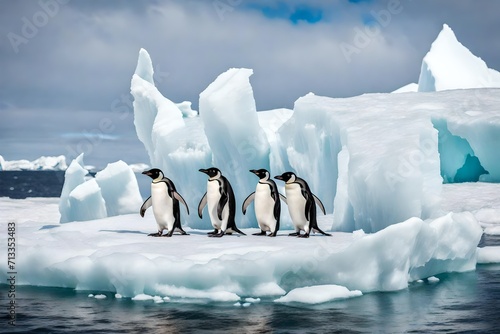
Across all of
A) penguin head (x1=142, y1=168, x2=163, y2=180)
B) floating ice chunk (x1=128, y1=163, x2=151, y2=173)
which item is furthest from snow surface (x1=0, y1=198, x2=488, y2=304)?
floating ice chunk (x1=128, y1=163, x2=151, y2=173)

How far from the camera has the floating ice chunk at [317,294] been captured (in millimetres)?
8500

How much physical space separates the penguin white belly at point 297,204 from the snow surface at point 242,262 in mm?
1209

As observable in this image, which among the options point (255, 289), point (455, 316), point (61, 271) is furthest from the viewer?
point (61, 271)

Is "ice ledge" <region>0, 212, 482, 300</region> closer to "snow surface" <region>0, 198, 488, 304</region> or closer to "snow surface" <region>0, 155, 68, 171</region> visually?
"snow surface" <region>0, 198, 488, 304</region>

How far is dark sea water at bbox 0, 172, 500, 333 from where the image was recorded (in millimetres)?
7137

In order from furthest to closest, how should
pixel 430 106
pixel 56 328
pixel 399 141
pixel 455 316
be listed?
pixel 430 106 < pixel 399 141 < pixel 455 316 < pixel 56 328

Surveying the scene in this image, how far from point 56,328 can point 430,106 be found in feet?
55.3

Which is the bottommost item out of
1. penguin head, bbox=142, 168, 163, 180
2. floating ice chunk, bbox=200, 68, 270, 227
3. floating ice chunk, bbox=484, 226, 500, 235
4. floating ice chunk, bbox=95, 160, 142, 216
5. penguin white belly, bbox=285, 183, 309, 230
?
floating ice chunk, bbox=484, 226, 500, 235

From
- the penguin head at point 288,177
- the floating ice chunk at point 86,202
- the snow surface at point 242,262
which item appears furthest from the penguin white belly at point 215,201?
the floating ice chunk at point 86,202

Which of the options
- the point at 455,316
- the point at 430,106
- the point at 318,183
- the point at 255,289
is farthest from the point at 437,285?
the point at 430,106

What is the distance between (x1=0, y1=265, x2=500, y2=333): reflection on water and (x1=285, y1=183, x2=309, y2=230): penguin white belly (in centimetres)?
311

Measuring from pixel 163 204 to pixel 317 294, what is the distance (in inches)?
185

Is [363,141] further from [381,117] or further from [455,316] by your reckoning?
[455,316]

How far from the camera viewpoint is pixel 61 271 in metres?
9.71
